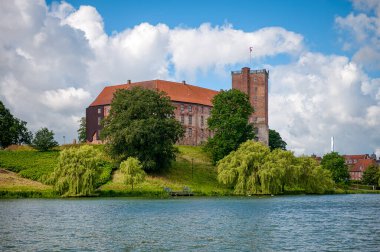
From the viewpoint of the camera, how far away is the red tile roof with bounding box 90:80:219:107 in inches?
3861

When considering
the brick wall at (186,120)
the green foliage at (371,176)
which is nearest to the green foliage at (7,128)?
the brick wall at (186,120)

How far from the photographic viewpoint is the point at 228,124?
79250 millimetres

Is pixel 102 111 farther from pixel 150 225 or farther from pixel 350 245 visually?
pixel 350 245

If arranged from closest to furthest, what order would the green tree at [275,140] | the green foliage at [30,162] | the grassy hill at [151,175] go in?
the grassy hill at [151,175] → the green foliage at [30,162] → the green tree at [275,140]

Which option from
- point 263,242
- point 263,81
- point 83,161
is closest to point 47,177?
point 83,161

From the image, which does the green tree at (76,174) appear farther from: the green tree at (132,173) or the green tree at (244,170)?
the green tree at (244,170)

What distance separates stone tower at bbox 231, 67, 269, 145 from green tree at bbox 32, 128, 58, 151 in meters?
36.5

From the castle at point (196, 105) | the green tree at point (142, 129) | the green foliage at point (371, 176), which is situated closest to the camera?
the green tree at point (142, 129)

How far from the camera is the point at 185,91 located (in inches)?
4023

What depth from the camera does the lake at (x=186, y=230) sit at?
23.0 metres

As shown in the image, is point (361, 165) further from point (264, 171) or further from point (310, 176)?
point (264, 171)

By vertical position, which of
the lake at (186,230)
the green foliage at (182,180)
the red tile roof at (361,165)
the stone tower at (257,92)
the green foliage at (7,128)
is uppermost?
the stone tower at (257,92)

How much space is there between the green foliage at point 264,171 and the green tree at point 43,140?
90.9ft

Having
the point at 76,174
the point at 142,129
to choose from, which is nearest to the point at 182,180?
the point at 142,129
